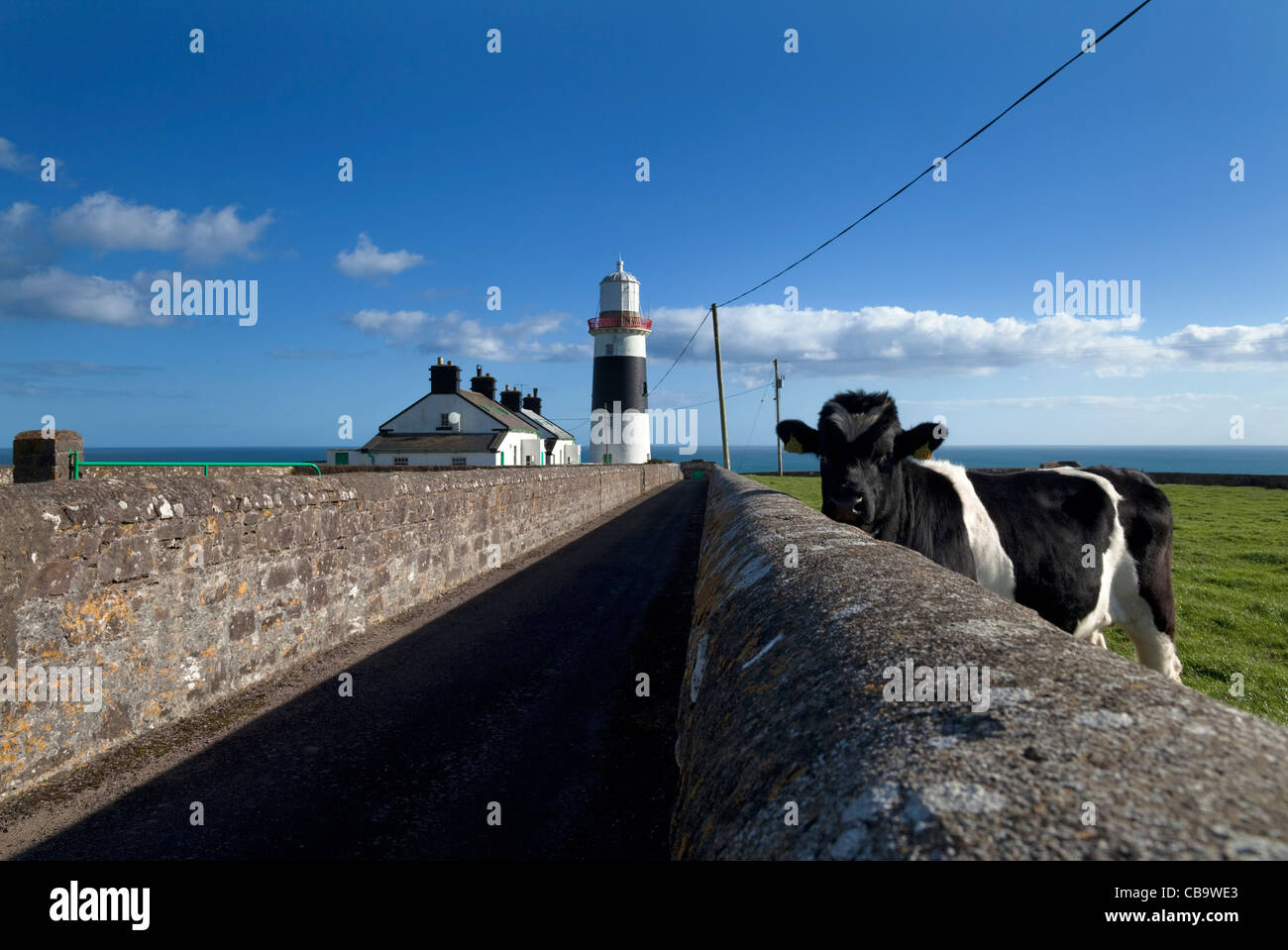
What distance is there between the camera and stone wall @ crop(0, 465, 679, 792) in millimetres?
3283

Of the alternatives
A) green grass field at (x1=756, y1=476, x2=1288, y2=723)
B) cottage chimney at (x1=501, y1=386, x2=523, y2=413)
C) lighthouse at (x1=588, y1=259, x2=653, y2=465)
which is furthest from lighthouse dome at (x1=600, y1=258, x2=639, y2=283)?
green grass field at (x1=756, y1=476, x2=1288, y2=723)

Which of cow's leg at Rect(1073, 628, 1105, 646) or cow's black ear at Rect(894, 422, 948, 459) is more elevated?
cow's black ear at Rect(894, 422, 948, 459)

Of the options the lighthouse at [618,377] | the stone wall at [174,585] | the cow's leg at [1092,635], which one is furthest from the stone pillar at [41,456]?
the lighthouse at [618,377]

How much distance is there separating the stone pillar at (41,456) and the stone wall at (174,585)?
378 cm

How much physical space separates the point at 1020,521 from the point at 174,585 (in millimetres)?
5571

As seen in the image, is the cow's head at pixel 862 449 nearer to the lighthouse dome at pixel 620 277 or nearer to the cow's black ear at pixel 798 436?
the cow's black ear at pixel 798 436

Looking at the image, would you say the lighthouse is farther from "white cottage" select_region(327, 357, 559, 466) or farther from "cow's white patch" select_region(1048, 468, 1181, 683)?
"cow's white patch" select_region(1048, 468, 1181, 683)

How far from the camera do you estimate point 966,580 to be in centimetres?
276

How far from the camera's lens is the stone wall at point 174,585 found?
3.28 metres

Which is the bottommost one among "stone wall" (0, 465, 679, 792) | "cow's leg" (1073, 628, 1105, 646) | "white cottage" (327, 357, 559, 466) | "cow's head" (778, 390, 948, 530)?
"cow's leg" (1073, 628, 1105, 646)

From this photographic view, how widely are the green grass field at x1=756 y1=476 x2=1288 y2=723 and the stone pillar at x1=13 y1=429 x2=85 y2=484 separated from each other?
10.8m

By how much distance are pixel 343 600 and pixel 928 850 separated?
5.85 meters

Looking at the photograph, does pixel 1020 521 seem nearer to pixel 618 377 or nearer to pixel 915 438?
pixel 915 438
